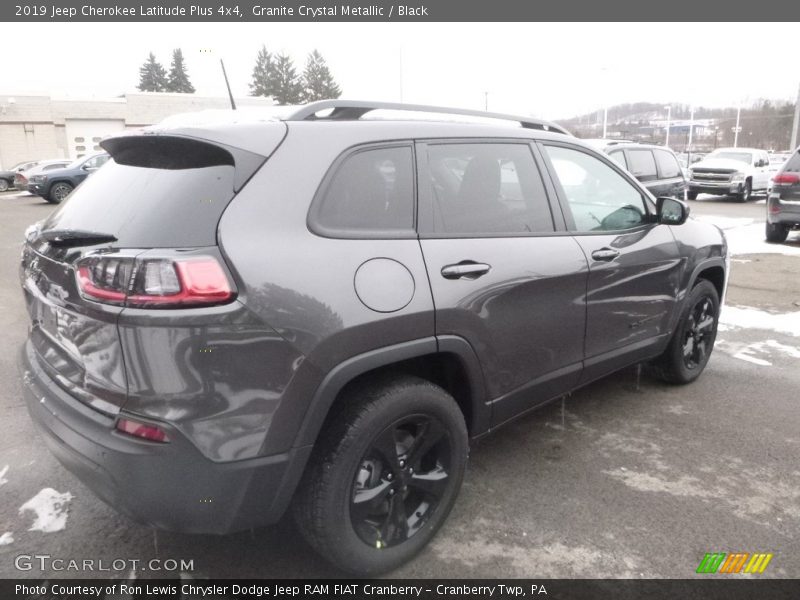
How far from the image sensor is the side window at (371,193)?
2301 millimetres

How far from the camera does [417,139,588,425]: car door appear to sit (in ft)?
8.46

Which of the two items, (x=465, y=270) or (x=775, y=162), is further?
(x=775, y=162)

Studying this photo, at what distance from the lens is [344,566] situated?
234 cm

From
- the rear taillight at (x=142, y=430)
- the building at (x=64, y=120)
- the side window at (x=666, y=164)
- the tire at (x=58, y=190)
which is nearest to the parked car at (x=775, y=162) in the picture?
the side window at (x=666, y=164)

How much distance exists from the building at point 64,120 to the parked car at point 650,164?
33789 mm

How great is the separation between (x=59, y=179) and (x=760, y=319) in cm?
2029

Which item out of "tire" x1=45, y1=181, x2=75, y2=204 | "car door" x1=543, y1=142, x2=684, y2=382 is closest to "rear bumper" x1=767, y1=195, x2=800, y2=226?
"car door" x1=543, y1=142, x2=684, y2=382

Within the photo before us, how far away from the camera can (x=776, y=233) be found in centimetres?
1098

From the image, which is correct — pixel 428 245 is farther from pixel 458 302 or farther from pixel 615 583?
pixel 615 583

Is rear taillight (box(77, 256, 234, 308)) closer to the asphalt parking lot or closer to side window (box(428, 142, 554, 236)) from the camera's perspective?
side window (box(428, 142, 554, 236))

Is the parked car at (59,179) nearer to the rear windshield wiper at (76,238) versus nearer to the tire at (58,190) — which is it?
the tire at (58,190)

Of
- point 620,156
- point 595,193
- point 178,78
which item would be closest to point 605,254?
point 595,193

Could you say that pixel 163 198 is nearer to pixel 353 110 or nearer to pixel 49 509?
pixel 353 110

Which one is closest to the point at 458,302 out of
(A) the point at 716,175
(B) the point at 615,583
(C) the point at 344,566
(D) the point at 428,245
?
(D) the point at 428,245
